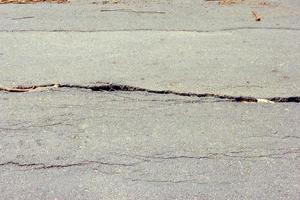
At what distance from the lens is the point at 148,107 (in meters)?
4.96

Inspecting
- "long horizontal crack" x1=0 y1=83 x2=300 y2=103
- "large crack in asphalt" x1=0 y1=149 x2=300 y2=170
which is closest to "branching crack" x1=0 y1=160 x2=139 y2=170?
"large crack in asphalt" x1=0 y1=149 x2=300 y2=170

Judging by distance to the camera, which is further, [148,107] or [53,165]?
[148,107]

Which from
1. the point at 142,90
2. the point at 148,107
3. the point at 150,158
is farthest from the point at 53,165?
the point at 142,90

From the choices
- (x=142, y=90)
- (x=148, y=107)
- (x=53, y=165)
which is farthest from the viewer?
(x=142, y=90)

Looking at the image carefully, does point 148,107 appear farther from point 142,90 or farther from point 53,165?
point 53,165

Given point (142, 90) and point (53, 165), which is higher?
point (142, 90)

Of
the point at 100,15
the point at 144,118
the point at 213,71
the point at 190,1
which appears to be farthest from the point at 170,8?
the point at 144,118

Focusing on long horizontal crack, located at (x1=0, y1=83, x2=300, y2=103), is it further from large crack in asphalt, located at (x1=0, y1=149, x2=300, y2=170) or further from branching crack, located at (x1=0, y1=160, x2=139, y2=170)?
branching crack, located at (x1=0, y1=160, x2=139, y2=170)

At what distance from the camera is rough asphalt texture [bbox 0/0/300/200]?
3.96 meters

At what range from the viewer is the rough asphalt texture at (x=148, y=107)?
3.96 meters

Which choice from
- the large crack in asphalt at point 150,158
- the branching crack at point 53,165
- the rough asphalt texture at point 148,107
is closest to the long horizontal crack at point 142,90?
the rough asphalt texture at point 148,107

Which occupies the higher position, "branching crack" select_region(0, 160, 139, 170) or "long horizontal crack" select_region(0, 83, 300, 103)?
"long horizontal crack" select_region(0, 83, 300, 103)

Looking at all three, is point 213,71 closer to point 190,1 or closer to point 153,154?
point 153,154

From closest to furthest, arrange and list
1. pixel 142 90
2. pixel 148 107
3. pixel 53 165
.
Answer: pixel 53 165 → pixel 148 107 → pixel 142 90
